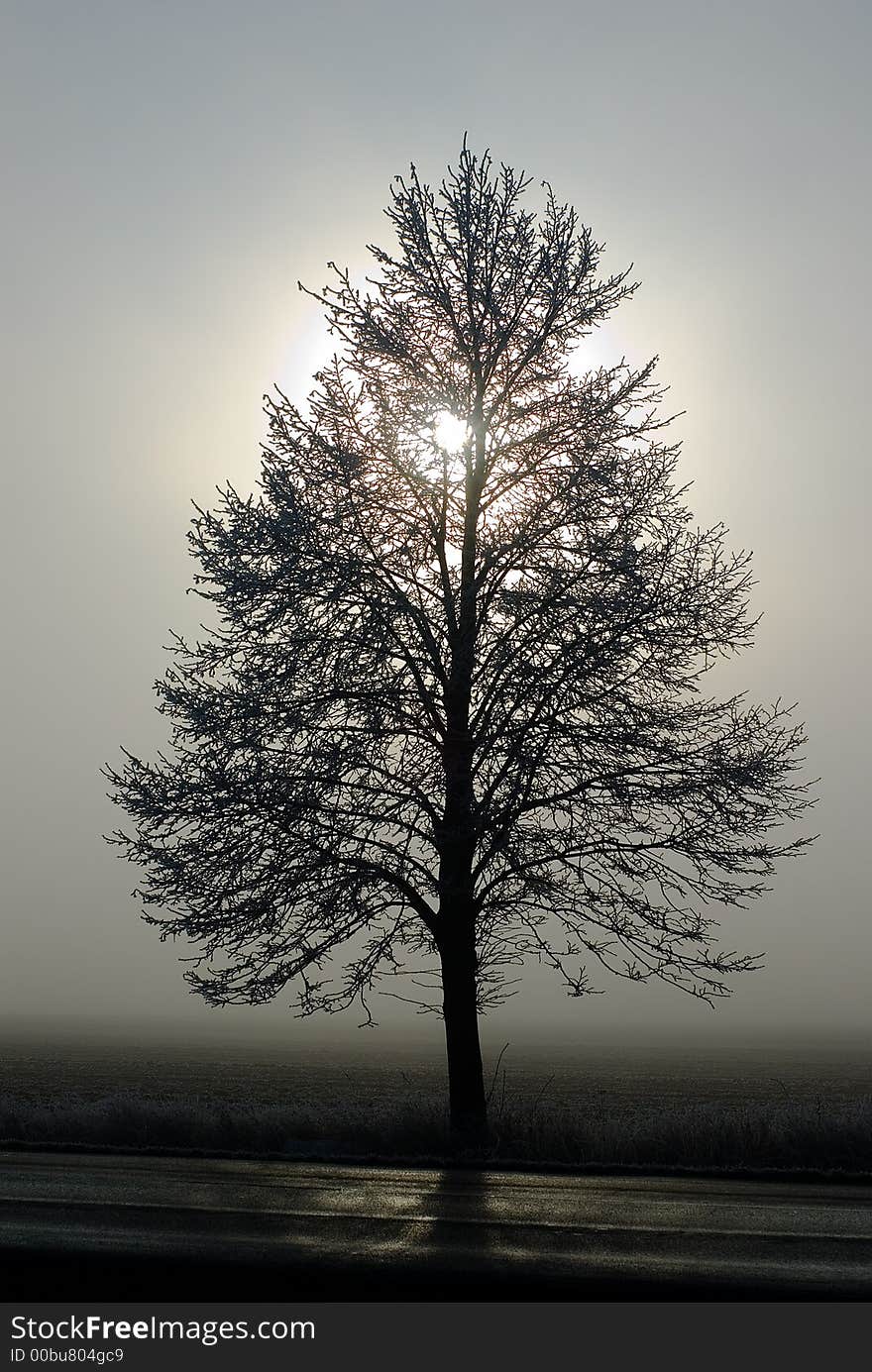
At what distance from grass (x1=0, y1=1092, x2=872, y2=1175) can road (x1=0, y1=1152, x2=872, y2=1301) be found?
124cm

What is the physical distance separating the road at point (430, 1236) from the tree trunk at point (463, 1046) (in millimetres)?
2383

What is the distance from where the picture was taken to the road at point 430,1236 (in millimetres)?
6277

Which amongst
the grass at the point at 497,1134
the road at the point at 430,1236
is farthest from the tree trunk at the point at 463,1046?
the road at the point at 430,1236

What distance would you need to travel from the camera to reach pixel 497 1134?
12.8 meters

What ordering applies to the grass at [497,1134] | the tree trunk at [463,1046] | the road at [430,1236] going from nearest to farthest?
the road at [430,1236] < the grass at [497,1134] < the tree trunk at [463,1046]

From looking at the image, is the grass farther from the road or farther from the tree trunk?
the road

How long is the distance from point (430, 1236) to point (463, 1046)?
19.6 feet

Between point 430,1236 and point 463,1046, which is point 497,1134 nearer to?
point 463,1046

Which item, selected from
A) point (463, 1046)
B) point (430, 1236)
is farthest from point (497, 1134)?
point (430, 1236)

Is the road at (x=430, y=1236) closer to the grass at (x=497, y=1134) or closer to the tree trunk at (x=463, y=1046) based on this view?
the grass at (x=497, y=1134)

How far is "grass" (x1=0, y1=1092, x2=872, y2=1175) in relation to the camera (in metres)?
11.5

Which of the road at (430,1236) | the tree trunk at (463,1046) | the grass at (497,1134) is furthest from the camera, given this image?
the tree trunk at (463,1046)

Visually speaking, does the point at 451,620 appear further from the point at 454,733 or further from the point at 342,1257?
the point at 342,1257

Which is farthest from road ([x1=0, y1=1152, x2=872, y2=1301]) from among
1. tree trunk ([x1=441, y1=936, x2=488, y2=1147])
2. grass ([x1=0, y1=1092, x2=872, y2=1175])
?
tree trunk ([x1=441, y1=936, x2=488, y2=1147])
